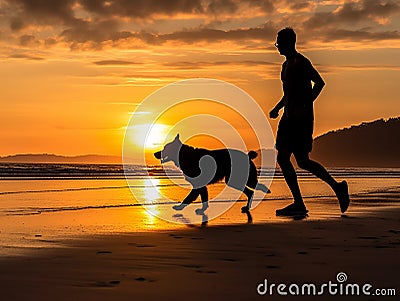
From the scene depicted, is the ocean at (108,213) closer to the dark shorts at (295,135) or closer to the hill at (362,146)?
the dark shorts at (295,135)

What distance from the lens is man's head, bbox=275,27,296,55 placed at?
1013cm

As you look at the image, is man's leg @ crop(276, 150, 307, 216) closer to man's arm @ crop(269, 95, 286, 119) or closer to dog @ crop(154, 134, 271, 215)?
man's arm @ crop(269, 95, 286, 119)

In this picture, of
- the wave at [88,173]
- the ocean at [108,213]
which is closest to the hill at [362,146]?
the wave at [88,173]

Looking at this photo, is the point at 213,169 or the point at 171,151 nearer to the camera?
the point at 213,169

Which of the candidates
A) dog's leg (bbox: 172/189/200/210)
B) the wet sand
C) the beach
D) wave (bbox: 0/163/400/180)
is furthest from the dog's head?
wave (bbox: 0/163/400/180)

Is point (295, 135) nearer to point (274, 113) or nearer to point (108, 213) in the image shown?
point (274, 113)

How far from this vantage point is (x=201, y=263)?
5.87 m

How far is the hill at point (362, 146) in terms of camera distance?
83250 millimetres

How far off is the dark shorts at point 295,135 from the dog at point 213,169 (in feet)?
4.43

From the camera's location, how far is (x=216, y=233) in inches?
317

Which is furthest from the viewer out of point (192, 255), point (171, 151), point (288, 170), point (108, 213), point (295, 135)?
point (171, 151)

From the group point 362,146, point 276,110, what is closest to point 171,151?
point 276,110

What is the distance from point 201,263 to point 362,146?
90.0 m

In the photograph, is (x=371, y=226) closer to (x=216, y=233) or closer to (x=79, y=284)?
(x=216, y=233)
